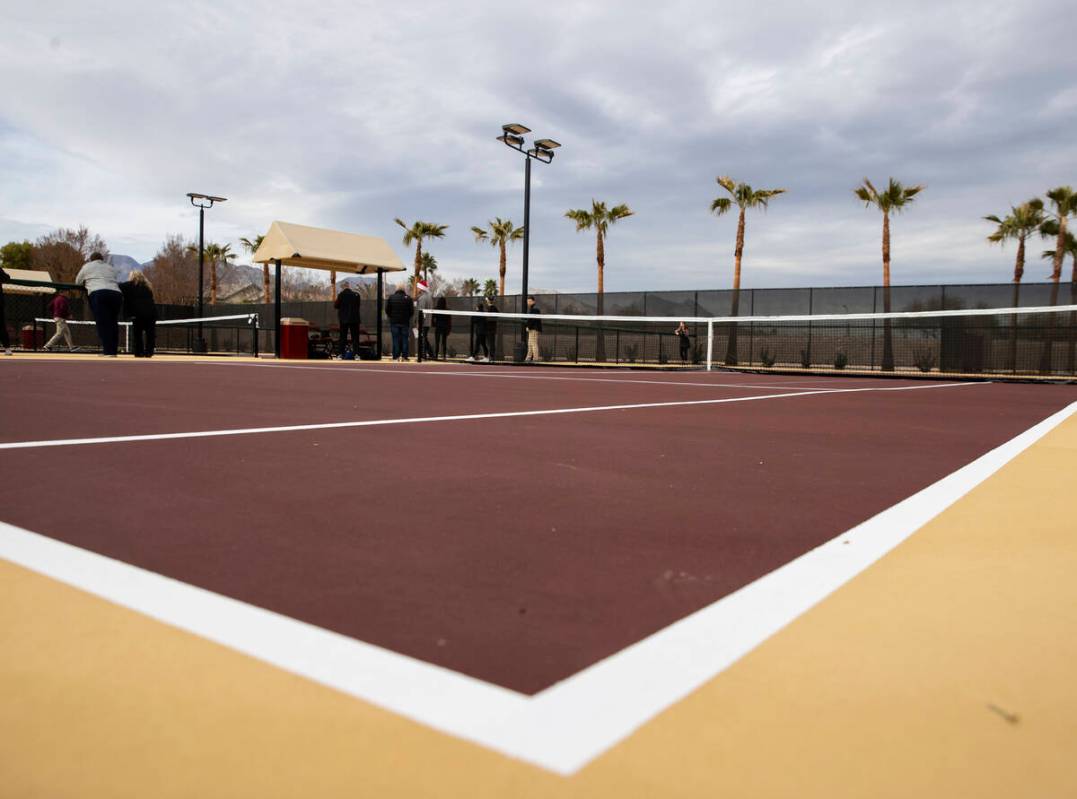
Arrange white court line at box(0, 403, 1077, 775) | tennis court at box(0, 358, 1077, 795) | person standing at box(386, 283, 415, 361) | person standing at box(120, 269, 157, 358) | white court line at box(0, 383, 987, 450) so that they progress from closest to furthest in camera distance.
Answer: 1. white court line at box(0, 403, 1077, 775)
2. tennis court at box(0, 358, 1077, 795)
3. white court line at box(0, 383, 987, 450)
4. person standing at box(120, 269, 157, 358)
5. person standing at box(386, 283, 415, 361)

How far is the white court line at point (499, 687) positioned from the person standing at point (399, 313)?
17021 millimetres

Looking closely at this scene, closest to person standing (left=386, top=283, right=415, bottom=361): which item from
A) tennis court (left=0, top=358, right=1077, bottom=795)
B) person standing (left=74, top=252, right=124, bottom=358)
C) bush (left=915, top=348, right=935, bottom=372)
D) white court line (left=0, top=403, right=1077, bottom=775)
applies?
person standing (left=74, top=252, right=124, bottom=358)

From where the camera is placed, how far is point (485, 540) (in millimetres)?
1933

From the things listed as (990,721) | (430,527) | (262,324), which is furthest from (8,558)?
(262,324)

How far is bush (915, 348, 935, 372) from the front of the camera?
79.9 feet

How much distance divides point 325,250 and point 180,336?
19980mm

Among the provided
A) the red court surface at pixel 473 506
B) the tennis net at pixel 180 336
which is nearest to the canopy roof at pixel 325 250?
the tennis net at pixel 180 336

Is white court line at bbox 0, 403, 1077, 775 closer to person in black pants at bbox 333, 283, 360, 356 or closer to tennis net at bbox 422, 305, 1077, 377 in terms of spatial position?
person in black pants at bbox 333, 283, 360, 356

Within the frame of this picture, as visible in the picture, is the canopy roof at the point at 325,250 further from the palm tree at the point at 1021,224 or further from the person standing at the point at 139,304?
the palm tree at the point at 1021,224

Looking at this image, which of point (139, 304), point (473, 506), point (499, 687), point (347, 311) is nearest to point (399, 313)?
point (347, 311)

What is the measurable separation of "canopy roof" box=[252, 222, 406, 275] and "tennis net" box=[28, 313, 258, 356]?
196 inches

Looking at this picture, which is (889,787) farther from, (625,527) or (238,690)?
(625,527)

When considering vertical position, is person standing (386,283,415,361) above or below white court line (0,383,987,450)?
above

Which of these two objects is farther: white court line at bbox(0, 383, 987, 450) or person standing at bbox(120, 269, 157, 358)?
person standing at bbox(120, 269, 157, 358)
